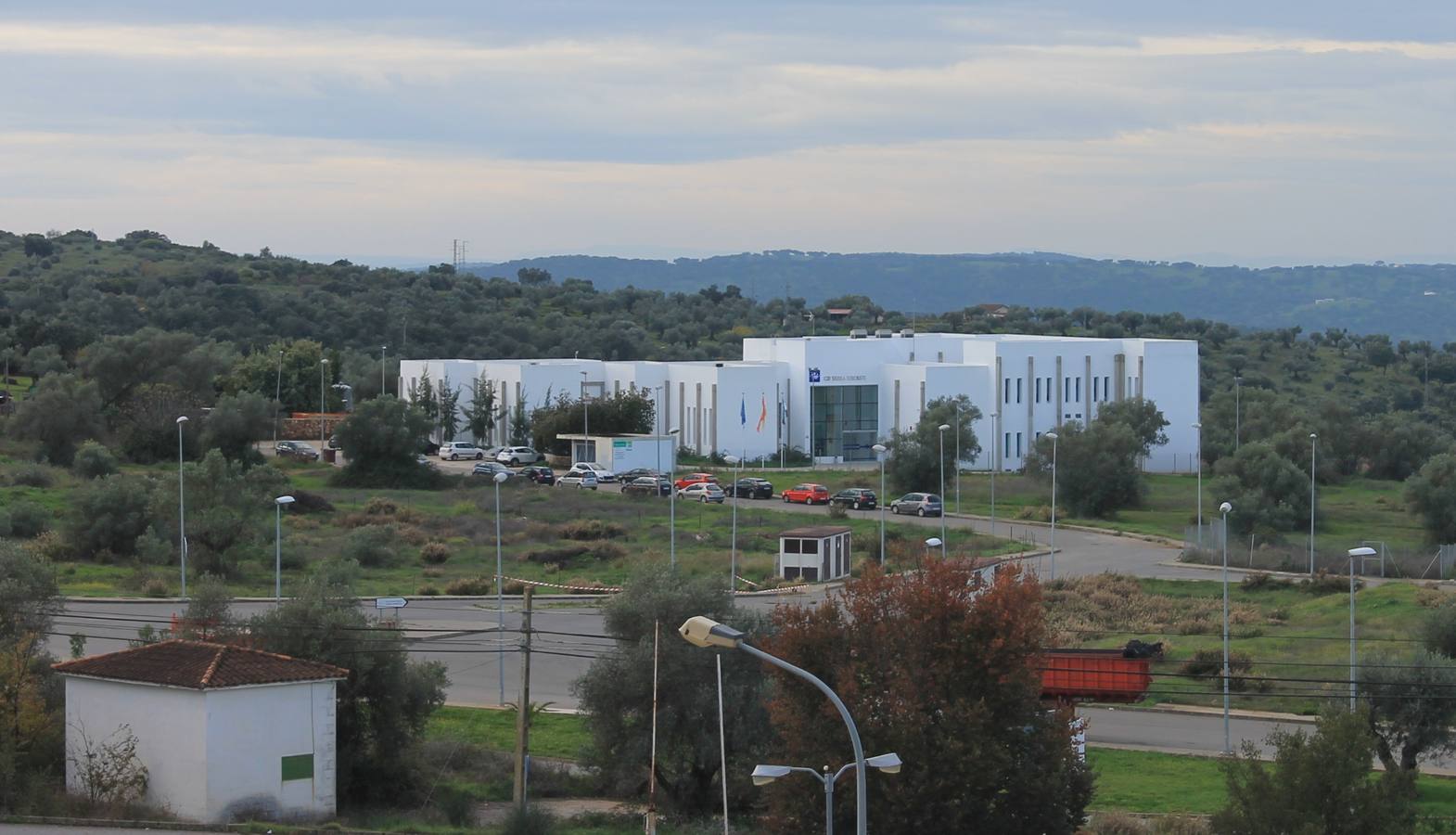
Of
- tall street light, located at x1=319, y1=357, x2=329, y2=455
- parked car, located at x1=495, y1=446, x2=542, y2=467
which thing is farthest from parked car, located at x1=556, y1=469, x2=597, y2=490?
tall street light, located at x1=319, y1=357, x2=329, y2=455

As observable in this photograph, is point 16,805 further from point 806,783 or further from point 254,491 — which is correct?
point 254,491

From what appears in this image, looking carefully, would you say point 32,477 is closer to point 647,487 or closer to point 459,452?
point 647,487

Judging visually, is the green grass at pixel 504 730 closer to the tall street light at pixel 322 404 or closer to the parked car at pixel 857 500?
the parked car at pixel 857 500

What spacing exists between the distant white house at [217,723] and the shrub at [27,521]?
27.2 meters

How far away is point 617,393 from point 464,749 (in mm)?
55187

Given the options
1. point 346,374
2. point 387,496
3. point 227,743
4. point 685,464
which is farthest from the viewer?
point 346,374

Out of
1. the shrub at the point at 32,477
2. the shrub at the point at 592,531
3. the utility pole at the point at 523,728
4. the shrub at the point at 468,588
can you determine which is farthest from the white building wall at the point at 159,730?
the shrub at the point at 32,477

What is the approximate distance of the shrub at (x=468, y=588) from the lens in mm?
45031

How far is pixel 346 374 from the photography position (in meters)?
101

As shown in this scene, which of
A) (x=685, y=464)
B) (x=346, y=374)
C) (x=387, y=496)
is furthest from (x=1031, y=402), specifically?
(x=346, y=374)

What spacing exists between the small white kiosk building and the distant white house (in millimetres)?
23391

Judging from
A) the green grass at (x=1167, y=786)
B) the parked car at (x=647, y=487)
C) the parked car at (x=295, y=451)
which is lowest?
the green grass at (x=1167, y=786)

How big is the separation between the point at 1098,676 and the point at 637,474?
130 feet

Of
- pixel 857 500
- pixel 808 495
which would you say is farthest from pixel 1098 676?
pixel 808 495
